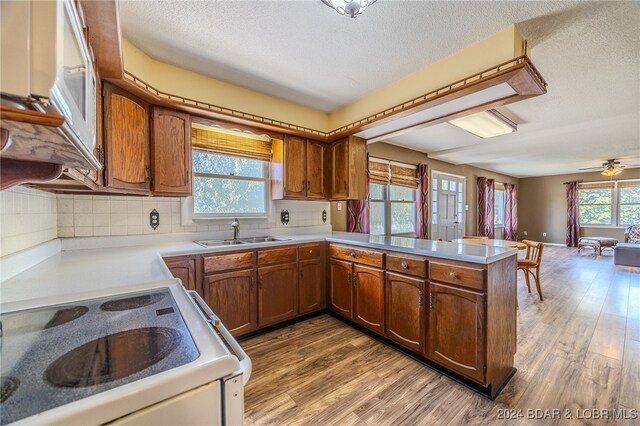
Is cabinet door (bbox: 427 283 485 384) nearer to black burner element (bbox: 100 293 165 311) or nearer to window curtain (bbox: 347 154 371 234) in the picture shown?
black burner element (bbox: 100 293 165 311)

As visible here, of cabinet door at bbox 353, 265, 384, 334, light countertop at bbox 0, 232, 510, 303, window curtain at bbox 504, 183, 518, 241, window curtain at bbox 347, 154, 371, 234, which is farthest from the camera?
window curtain at bbox 504, 183, 518, 241

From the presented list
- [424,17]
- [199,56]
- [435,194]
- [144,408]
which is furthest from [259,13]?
[435,194]

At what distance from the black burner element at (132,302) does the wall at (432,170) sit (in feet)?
9.41

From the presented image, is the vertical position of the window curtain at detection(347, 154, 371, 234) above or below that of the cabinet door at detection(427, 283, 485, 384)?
above

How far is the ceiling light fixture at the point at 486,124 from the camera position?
309cm

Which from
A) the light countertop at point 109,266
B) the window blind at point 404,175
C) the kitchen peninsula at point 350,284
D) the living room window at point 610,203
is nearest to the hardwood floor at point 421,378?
the kitchen peninsula at point 350,284

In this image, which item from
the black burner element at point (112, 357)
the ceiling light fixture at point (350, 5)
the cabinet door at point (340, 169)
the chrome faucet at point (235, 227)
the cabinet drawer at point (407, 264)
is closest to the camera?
the black burner element at point (112, 357)

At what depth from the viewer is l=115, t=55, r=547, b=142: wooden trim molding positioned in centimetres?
176

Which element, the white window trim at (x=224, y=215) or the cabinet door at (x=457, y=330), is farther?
the white window trim at (x=224, y=215)

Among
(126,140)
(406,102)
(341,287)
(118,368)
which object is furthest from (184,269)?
(406,102)

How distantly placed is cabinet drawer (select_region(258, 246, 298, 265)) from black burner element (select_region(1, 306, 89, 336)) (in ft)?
5.21

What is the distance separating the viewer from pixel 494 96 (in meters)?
2.09

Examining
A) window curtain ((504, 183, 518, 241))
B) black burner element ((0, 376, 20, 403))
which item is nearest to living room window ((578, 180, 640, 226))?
window curtain ((504, 183, 518, 241))

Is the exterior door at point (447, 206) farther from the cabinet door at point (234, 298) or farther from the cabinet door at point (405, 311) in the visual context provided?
the cabinet door at point (234, 298)
